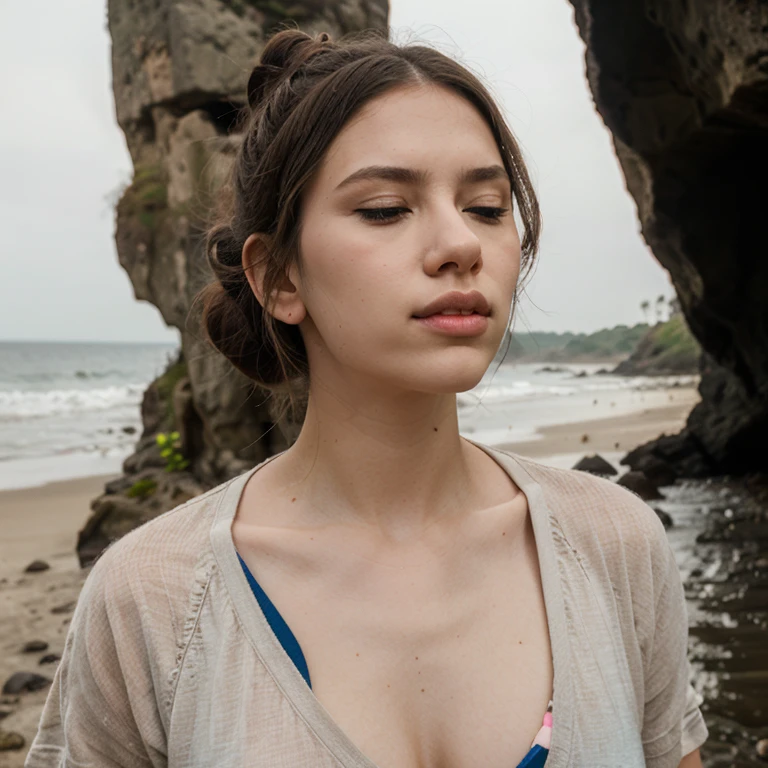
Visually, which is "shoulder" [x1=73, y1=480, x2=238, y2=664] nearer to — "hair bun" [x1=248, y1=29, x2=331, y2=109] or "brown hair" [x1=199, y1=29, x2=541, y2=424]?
"brown hair" [x1=199, y1=29, x2=541, y2=424]

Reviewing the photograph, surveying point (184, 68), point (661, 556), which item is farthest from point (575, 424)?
point (661, 556)

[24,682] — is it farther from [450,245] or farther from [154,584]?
[450,245]

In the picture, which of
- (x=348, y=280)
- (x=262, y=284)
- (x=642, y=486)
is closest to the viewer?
(x=348, y=280)

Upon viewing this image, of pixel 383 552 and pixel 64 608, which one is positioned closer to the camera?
pixel 383 552

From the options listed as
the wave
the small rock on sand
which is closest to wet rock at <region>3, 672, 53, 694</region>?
the small rock on sand

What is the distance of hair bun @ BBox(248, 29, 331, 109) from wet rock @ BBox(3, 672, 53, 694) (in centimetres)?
444

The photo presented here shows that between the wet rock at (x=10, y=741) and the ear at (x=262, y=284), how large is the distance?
364 cm

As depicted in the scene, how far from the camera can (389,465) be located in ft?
5.27

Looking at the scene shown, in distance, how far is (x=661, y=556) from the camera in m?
1.56

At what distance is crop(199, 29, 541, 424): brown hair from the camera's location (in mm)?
1538

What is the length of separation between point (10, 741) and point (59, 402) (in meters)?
24.5

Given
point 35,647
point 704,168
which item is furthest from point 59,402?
point 704,168

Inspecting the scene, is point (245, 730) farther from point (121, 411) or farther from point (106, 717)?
point (121, 411)

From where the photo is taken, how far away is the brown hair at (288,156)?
1.54 meters
